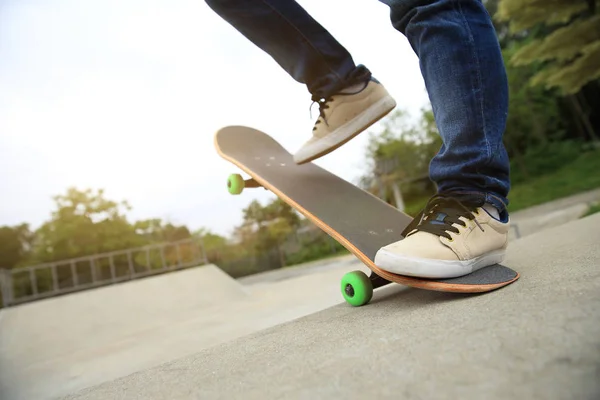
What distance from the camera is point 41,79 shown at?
58.3ft

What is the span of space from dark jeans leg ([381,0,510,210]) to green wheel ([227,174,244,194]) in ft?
2.55

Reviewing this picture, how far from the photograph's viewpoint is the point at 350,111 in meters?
1.34

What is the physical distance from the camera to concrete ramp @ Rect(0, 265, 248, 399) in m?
2.61

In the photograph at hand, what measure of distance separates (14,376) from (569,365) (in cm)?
369

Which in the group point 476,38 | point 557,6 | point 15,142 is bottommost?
point 476,38

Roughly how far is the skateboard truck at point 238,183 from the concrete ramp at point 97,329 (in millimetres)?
1399

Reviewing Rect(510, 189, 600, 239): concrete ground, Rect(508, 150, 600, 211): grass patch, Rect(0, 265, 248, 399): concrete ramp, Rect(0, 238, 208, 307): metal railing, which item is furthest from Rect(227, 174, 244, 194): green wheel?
Rect(508, 150, 600, 211): grass patch

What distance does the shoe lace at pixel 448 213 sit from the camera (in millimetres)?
905

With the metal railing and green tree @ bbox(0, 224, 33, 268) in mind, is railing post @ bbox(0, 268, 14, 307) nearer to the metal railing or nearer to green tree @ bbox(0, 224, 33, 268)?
the metal railing

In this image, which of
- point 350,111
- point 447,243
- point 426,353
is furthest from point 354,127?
point 426,353

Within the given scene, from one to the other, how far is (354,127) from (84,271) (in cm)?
1145

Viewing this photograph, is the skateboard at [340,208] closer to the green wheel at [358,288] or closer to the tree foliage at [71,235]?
the green wheel at [358,288]

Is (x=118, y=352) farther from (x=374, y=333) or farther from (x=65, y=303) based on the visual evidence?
(x=374, y=333)

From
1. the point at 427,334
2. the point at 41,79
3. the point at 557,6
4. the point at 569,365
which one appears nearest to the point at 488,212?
the point at 427,334
